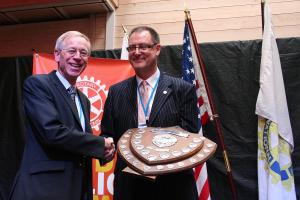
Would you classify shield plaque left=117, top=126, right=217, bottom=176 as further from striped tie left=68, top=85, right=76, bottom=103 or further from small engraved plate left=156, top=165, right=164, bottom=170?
striped tie left=68, top=85, right=76, bottom=103

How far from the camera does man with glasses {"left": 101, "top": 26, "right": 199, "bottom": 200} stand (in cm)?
157

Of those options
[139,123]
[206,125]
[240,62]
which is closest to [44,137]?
[139,123]

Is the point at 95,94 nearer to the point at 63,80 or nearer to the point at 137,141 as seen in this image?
the point at 63,80

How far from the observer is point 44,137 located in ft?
4.80

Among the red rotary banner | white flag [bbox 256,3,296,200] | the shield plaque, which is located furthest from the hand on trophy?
white flag [bbox 256,3,296,200]

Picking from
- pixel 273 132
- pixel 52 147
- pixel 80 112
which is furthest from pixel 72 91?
pixel 273 132

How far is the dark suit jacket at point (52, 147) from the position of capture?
1447mm

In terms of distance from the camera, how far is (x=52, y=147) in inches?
59.7

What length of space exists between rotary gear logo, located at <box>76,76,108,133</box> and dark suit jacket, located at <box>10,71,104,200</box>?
50.0 inches

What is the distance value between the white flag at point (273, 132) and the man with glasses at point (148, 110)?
43.1 inches

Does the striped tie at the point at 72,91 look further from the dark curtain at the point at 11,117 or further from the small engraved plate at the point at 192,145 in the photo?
the dark curtain at the point at 11,117

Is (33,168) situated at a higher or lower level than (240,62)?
lower

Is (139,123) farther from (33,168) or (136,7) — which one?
(136,7)

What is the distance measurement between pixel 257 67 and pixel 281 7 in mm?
812
